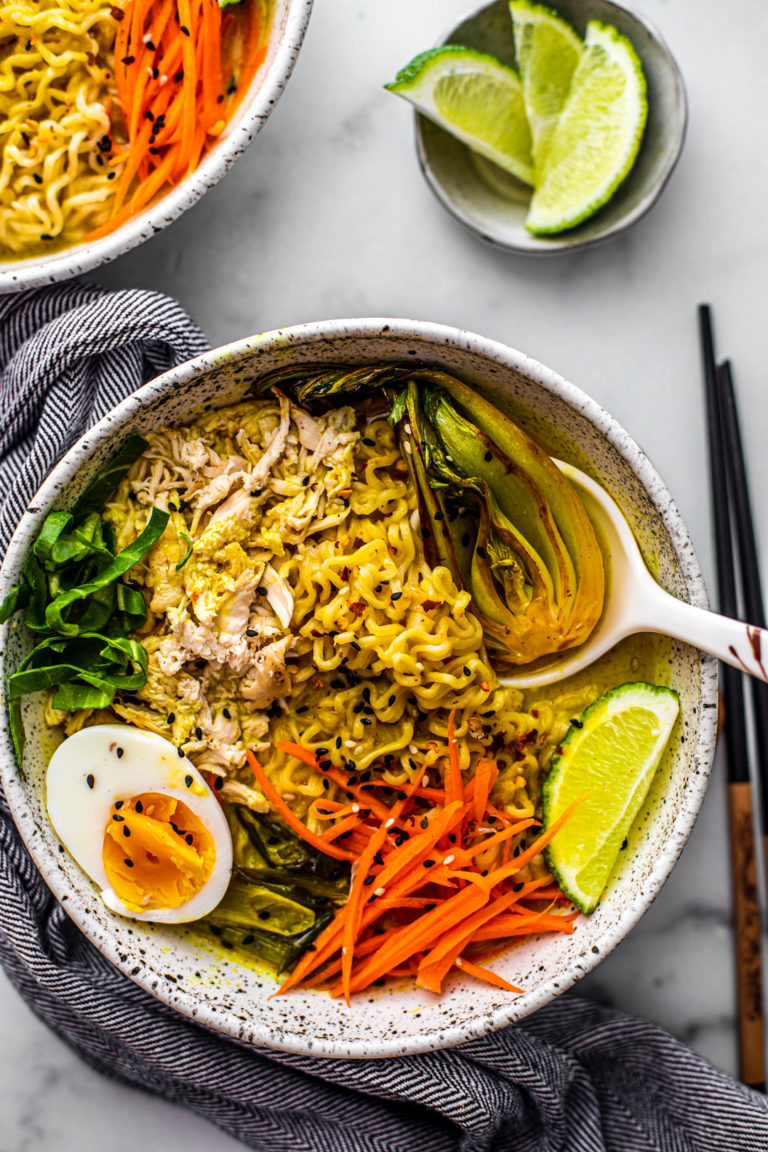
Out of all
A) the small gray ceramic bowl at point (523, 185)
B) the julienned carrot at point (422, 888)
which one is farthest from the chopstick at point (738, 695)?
the julienned carrot at point (422, 888)

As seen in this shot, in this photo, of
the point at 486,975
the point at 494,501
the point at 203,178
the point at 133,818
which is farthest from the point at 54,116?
the point at 486,975

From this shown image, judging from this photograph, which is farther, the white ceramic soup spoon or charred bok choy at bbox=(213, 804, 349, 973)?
charred bok choy at bbox=(213, 804, 349, 973)

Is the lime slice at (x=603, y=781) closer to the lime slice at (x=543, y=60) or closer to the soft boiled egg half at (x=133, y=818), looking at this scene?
the soft boiled egg half at (x=133, y=818)

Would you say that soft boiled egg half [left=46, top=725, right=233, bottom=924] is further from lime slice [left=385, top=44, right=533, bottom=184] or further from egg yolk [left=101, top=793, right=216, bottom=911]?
lime slice [left=385, top=44, right=533, bottom=184]

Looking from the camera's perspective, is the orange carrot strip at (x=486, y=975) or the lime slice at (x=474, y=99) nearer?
the orange carrot strip at (x=486, y=975)

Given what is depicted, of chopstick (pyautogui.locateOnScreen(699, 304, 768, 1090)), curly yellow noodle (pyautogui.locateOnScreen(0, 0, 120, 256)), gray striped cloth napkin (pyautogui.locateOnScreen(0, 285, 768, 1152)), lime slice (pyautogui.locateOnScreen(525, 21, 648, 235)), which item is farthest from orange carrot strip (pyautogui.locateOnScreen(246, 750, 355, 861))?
lime slice (pyautogui.locateOnScreen(525, 21, 648, 235))

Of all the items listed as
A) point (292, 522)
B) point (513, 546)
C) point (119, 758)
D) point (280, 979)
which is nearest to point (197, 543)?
point (292, 522)
